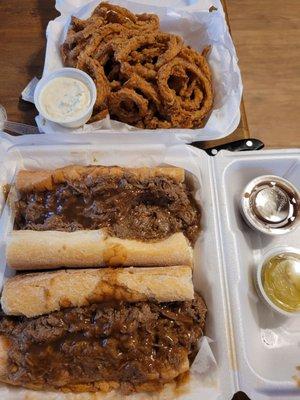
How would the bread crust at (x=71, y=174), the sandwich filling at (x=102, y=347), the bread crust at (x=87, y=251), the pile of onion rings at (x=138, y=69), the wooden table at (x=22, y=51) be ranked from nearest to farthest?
1. the sandwich filling at (x=102, y=347)
2. the bread crust at (x=87, y=251)
3. the bread crust at (x=71, y=174)
4. the pile of onion rings at (x=138, y=69)
5. the wooden table at (x=22, y=51)

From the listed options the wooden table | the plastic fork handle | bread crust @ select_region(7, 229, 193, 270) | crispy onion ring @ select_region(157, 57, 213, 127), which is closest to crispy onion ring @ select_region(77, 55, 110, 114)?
crispy onion ring @ select_region(157, 57, 213, 127)

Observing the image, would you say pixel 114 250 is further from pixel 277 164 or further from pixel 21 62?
pixel 21 62

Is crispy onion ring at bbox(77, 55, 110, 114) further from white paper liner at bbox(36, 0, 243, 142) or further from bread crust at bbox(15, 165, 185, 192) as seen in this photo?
bread crust at bbox(15, 165, 185, 192)

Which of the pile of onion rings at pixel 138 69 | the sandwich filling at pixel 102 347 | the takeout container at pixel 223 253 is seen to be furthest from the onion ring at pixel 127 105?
the sandwich filling at pixel 102 347

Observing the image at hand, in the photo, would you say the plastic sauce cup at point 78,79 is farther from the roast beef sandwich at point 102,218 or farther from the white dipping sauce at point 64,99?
the roast beef sandwich at point 102,218

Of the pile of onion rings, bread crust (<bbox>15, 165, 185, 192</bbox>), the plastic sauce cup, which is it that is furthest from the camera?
the pile of onion rings

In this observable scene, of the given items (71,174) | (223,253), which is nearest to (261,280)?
(223,253)

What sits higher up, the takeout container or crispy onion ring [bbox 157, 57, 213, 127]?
crispy onion ring [bbox 157, 57, 213, 127]
